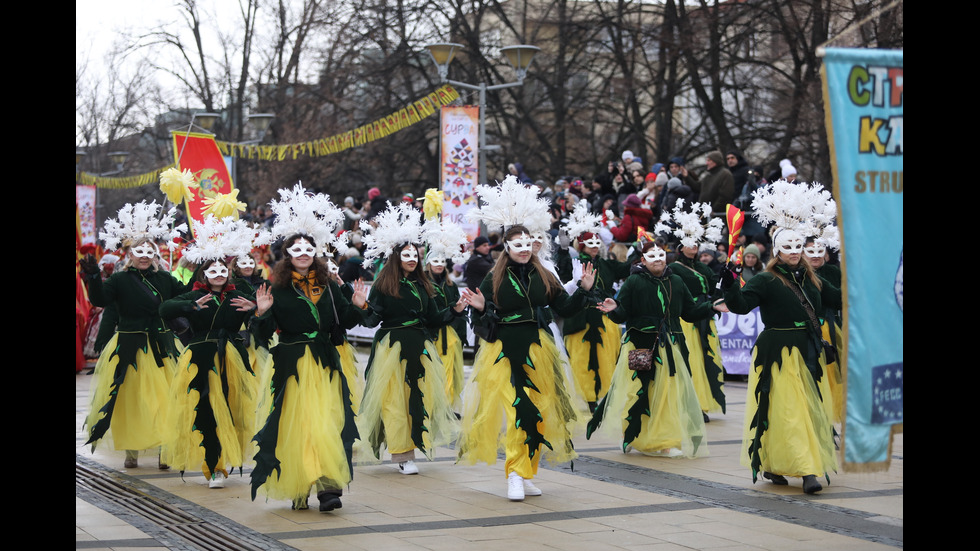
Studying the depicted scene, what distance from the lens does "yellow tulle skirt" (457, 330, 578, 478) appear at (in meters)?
9.23

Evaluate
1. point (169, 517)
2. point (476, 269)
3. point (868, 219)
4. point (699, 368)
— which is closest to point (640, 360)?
point (699, 368)

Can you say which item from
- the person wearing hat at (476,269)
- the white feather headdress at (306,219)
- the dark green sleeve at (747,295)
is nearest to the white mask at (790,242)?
the dark green sleeve at (747,295)

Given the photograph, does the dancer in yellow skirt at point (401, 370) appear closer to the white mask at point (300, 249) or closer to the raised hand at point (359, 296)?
the raised hand at point (359, 296)

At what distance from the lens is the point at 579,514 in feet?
27.7

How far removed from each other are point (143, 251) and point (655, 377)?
4.57 meters

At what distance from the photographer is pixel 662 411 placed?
35.9ft

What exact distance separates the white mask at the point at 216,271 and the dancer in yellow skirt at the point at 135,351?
1257 millimetres

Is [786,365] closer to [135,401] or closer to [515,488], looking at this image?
[515,488]

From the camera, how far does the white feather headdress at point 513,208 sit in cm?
956

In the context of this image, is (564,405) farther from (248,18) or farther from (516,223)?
(248,18)

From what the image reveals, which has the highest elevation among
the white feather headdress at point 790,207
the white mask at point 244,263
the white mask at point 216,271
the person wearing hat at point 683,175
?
the person wearing hat at point 683,175

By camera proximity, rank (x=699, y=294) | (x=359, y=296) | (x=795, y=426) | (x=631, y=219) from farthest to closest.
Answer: (x=631, y=219)
(x=699, y=294)
(x=795, y=426)
(x=359, y=296)
